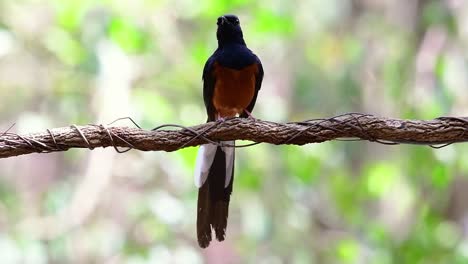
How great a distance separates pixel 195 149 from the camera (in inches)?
169

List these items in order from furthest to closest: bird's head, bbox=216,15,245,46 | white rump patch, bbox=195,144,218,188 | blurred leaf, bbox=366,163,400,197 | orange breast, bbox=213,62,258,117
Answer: blurred leaf, bbox=366,163,400,197, bird's head, bbox=216,15,245,46, orange breast, bbox=213,62,258,117, white rump patch, bbox=195,144,218,188

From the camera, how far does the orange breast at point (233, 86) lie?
3.19 metres

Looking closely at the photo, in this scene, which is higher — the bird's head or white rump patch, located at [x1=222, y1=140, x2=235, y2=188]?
the bird's head

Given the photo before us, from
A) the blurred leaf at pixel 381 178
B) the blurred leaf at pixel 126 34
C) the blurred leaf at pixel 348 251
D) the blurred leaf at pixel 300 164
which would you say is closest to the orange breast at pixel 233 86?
the blurred leaf at pixel 126 34

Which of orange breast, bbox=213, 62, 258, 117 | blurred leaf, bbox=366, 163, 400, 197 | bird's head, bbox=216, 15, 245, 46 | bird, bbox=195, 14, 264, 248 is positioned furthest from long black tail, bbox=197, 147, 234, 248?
blurred leaf, bbox=366, 163, 400, 197

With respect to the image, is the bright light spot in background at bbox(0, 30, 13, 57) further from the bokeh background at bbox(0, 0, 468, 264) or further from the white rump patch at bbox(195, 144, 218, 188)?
the white rump patch at bbox(195, 144, 218, 188)

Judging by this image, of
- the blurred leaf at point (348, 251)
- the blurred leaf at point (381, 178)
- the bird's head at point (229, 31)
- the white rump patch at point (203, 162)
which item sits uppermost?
the bird's head at point (229, 31)

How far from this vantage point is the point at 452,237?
15.9 ft

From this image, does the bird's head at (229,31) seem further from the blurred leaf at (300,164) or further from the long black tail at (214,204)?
the blurred leaf at (300,164)

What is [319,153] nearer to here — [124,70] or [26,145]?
[124,70]

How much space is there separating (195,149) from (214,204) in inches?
53.6

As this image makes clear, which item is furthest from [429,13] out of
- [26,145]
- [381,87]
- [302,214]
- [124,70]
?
[26,145]

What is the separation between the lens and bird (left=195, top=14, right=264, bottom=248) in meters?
2.93

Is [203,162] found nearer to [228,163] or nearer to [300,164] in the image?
[228,163]
